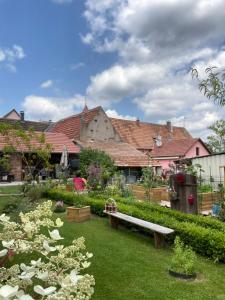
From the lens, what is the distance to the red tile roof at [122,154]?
1208 inches

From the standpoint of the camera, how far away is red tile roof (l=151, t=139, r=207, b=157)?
36.5 m

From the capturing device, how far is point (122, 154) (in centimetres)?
3312

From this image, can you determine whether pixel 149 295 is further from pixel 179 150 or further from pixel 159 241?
pixel 179 150

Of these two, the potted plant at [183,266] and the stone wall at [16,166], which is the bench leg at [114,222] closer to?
the potted plant at [183,266]

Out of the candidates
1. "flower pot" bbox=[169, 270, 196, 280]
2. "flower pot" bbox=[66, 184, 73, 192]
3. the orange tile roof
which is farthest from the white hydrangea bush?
the orange tile roof

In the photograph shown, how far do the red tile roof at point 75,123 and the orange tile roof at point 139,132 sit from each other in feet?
17.8

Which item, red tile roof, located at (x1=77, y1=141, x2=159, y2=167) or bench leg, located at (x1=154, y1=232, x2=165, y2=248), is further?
red tile roof, located at (x1=77, y1=141, x2=159, y2=167)

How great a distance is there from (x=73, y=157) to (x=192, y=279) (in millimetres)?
27746

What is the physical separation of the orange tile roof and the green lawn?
34243 mm

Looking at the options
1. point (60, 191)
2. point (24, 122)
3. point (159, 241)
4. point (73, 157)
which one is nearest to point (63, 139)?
point (73, 157)

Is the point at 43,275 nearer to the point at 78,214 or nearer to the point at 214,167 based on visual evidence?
the point at 78,214

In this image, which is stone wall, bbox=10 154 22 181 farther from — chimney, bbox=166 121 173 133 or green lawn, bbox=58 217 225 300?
chimney, bbox=166 121 173 133

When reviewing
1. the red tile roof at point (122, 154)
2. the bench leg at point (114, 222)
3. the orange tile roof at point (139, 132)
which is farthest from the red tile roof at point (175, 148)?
the bench leg at point (114, 222)

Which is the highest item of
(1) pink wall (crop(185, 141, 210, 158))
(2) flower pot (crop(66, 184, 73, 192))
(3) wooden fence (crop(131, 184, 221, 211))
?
(1) pink wall (crop(185, 141, 210, 158))
